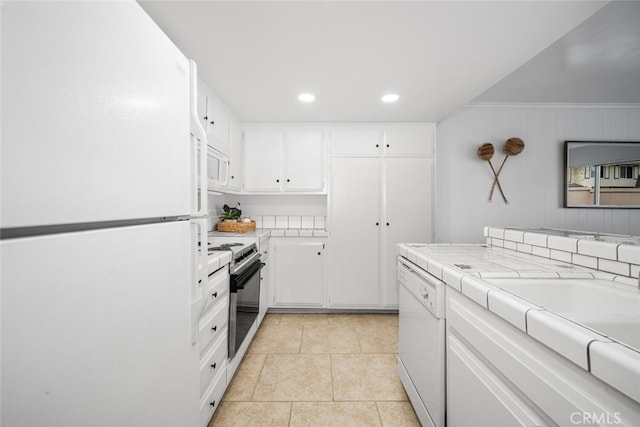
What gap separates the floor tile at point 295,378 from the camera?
1.74 metres

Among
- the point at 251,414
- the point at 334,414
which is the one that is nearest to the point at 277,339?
the point at 251,414

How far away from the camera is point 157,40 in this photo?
A: 75cm

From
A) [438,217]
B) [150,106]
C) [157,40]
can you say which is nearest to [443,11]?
[157,40]

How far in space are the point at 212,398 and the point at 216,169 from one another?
1.67 metres

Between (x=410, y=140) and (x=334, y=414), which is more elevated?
(x=410, y=140)

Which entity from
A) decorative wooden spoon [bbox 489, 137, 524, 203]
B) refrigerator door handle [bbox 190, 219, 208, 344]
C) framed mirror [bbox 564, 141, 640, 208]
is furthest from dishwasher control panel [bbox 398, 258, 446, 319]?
framed mirror [bbox 564, 141, 640, 208]

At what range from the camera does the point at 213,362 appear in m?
1.48

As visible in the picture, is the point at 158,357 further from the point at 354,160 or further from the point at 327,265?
the point at 354,160

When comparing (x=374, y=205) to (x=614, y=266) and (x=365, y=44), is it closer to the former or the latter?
(x=365, y=44)

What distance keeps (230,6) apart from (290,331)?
2.60 metres

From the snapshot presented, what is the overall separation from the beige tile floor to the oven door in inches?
10.8

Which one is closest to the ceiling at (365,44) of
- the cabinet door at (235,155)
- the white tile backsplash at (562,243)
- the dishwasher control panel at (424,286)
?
the cabinet door at (235,155)

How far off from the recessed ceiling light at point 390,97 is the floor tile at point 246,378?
2.48m
